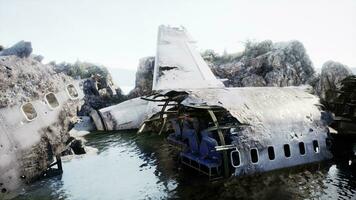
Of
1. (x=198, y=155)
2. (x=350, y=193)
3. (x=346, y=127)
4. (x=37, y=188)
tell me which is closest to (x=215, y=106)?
(x=198, y=155)

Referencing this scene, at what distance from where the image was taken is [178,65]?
30609 mm

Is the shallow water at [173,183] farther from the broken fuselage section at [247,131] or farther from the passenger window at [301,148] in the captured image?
the passenger window at [301,148]

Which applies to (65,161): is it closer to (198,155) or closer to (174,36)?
(198,155)

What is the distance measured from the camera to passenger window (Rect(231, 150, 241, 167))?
19.8m

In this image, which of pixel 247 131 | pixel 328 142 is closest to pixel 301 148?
pixel 328 142

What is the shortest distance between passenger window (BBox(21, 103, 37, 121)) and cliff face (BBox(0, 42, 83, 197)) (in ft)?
0.29

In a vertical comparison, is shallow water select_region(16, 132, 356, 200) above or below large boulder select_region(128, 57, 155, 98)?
below

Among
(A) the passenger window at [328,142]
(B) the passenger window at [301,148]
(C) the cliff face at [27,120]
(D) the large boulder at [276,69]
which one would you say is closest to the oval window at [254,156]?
(B) the passenger window at [301,148]

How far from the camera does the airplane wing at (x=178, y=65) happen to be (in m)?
27.9

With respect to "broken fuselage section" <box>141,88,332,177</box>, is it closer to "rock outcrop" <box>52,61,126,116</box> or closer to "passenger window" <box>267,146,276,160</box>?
"passenger window" <box>267,146,276,160</box>

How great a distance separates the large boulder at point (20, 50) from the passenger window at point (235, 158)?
1480 cm

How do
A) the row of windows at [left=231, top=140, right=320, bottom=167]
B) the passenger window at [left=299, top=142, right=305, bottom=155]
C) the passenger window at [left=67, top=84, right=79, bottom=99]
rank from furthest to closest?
the passenger window at [left=299, top=142, right=305, bottom=155], the passenger window at [left=67, top=84, right=79, bottom=99], the row of windows at [left=231, top=140, right=320, bottom=167]

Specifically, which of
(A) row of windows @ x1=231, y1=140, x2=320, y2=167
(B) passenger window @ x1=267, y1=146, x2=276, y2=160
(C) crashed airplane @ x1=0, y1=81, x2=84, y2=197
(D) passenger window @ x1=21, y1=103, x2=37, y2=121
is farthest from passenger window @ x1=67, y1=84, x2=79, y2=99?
(B) passenger window @ x1=267, y1=146, x2=276, y2=160

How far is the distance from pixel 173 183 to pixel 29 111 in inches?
431
